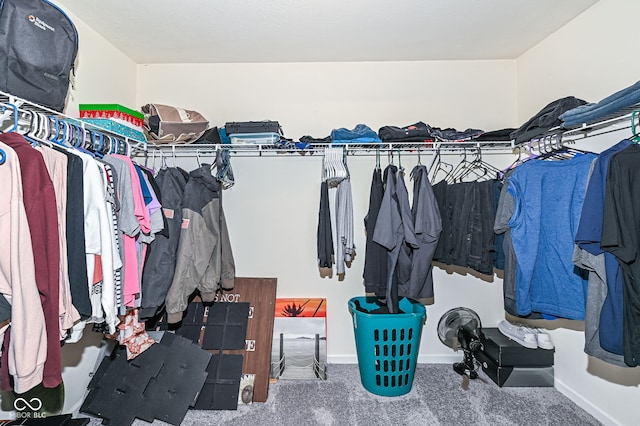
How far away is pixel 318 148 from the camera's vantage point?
8.08ft

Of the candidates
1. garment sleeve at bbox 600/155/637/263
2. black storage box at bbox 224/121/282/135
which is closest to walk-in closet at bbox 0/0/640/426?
garment sleeve at bbox 600/155/637/263

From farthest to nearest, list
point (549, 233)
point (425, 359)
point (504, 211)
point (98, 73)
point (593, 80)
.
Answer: point (425, 359) → point (98, 73) → point (593, 80) → point (504, 211) → point (549, 233)

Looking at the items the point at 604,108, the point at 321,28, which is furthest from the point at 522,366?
the point at 321,28

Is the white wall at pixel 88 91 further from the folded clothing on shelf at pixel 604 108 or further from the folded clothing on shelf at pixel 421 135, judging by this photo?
the folded clothing on shelf at pixel 604 108

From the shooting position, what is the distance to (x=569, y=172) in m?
1.63

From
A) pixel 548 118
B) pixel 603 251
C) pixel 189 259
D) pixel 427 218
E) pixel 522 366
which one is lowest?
pixel 522 366

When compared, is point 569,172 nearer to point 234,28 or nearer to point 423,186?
point 423,186

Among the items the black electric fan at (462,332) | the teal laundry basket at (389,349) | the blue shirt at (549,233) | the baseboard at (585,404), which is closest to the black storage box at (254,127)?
the teal laundry basket at (389,349)

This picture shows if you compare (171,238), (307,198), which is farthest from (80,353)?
(307,198)

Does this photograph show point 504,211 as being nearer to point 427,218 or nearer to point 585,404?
point 427,218

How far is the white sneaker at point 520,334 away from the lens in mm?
2256

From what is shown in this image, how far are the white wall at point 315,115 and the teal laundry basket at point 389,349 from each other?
18.5 inches

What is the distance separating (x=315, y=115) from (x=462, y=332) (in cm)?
213

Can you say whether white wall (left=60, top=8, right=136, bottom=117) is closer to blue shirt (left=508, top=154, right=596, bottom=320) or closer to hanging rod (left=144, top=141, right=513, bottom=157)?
hanging rod (left=144, top=141, right=513, bottom=157)
